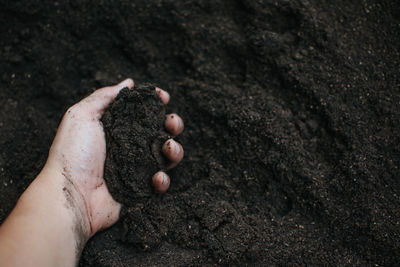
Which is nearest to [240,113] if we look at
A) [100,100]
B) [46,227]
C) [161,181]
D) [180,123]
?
[180,123]

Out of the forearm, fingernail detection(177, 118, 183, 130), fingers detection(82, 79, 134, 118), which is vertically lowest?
the forearm

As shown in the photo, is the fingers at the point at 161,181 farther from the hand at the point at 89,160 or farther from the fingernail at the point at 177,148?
the fingernail at the point at 177,148

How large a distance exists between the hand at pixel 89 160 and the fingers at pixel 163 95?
0.26 metres

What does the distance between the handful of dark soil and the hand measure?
0.04 m

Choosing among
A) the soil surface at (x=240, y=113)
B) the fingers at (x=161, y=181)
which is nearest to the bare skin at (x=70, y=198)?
the fingers at (x=161, y=181)

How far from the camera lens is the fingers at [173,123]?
206cm

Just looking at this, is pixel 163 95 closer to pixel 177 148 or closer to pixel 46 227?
pixel 177 148

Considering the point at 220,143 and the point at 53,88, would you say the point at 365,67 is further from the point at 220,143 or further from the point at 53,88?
the point at 53,88

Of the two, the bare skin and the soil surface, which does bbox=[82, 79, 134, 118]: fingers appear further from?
the soil surface

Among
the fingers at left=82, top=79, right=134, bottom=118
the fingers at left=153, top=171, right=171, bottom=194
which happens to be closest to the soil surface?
the fingers at left=153, top=171, right=171, bottom=194

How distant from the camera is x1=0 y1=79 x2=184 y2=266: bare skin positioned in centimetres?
163

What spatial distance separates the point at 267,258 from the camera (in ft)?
6.12

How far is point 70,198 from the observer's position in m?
1.82

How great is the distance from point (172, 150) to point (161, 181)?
0.17 m
